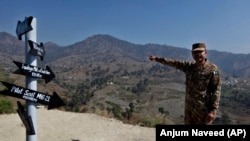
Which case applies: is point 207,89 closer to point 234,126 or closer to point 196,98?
point 196,98

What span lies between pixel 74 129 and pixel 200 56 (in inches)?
289

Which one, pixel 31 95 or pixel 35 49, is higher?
pixel 35 49

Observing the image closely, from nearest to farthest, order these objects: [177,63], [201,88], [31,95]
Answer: [31,95] → [201,88] → [177,63]

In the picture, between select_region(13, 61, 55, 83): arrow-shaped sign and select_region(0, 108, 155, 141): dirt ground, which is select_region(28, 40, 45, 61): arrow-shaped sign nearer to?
select_region(13, 61, 55, 83): arrow-shaped sign

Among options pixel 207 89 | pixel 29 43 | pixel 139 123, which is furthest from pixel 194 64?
pixel 139 123

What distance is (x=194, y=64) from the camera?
18.7 feet

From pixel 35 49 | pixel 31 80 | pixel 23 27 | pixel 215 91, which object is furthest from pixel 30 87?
pixel 215 91

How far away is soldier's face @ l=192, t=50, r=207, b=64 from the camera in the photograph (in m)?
5.47

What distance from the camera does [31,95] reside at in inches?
213

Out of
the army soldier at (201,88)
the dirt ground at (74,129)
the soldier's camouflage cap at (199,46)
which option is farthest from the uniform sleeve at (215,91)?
the dirt ground at (74,129)

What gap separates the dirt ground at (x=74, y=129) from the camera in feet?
35.9

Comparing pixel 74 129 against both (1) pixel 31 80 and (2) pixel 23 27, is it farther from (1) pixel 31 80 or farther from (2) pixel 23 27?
(2) pixel 23 27

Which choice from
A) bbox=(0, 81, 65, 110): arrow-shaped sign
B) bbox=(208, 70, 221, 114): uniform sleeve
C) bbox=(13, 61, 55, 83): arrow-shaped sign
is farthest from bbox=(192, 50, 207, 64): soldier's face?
bbox=(13, 61, 55, 83): arrow-shaped sign

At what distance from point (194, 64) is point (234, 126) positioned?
55.8 inches
